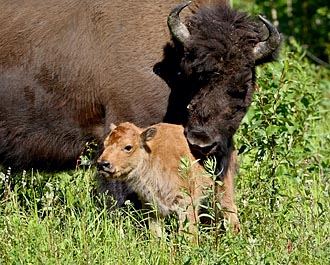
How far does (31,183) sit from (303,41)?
25.0 ft

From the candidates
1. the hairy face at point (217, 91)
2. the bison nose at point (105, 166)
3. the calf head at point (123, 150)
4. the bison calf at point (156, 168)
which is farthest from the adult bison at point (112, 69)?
the bison nose at point (105, 166)

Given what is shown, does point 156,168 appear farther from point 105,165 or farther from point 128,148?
point 105,165

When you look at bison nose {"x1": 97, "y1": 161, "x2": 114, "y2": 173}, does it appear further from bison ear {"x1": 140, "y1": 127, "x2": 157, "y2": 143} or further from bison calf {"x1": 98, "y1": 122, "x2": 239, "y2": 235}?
bison ear {"x1": 140, "y1": 127, "x2": 157, "y2": 143}

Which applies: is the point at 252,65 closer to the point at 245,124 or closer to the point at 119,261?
the point at 245,124

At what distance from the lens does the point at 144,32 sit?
26.4ft

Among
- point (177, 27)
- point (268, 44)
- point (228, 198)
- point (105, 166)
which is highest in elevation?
point (177, 27)

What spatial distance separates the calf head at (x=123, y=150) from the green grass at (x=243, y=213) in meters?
0.42

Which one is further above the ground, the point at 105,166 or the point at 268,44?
the point at 268,44

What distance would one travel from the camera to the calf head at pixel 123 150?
6.74m

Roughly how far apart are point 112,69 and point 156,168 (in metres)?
1.30

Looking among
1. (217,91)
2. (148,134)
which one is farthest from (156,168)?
(217,91)

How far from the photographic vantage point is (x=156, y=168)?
7.02 meters

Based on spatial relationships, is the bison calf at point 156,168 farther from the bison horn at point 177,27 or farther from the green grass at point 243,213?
the bison horn at point 177,27

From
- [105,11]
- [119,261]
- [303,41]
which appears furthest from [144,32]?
[303,41]
